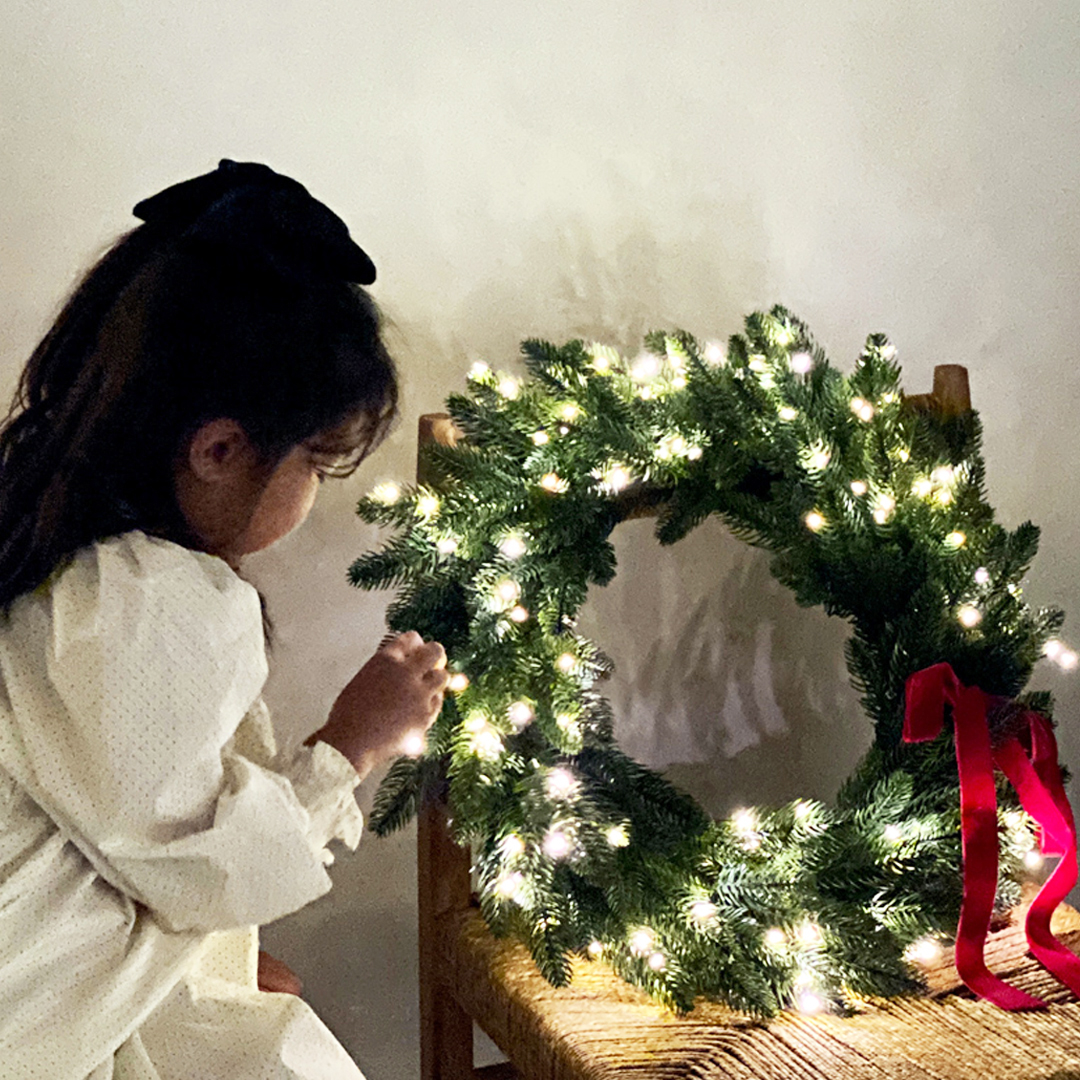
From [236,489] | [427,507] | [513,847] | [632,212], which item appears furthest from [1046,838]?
[632,212]

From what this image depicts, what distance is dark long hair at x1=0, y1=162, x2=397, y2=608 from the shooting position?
2.19 ft

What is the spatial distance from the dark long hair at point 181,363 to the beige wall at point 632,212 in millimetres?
356

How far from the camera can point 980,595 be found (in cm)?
85

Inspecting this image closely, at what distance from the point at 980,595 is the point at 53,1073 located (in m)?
0.70

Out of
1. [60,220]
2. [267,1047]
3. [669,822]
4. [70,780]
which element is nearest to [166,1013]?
[267,1047]

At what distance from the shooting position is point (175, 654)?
61cm

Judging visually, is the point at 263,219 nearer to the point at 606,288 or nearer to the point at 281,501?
the point at 281,501

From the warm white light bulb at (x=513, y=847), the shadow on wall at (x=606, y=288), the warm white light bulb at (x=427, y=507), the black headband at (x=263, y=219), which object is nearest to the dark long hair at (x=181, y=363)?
the black headband at (x=263, y=219)

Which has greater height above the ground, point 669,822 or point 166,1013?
point 669,822

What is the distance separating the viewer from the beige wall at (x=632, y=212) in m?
1.01

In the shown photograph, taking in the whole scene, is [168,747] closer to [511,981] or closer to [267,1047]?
[267,1047]

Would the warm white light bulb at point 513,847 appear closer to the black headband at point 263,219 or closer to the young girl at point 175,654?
the young girl at point 175,654

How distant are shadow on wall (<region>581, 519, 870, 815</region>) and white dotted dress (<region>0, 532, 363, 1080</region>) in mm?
626

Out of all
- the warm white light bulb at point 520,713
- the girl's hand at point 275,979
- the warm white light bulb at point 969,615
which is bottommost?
the girl's hand at point 275,979
